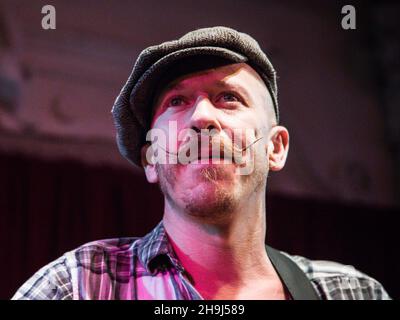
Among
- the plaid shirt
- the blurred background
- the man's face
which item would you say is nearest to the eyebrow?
the man's face

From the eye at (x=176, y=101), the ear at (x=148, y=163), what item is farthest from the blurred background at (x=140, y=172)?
the eye at (x=176, y=101)

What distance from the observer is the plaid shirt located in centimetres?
120

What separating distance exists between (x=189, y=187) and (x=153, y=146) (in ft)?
0.66

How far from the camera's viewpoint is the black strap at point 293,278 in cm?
137

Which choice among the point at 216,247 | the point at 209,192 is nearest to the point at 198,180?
the point at 209,192

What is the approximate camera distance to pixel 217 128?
1260mm

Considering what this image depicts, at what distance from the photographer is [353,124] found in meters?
4.23

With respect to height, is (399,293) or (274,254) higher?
(274,254)

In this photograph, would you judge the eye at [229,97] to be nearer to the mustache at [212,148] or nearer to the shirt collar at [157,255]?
the mustache at [212,148]

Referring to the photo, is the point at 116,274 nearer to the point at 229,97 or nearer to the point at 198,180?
the point at 198,180

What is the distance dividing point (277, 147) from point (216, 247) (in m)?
0.31
